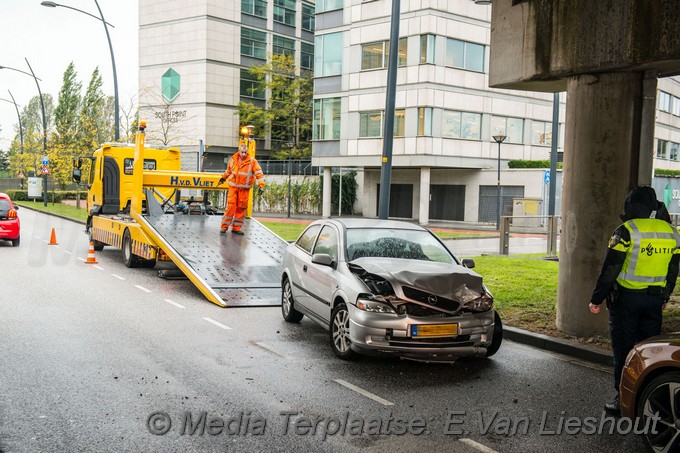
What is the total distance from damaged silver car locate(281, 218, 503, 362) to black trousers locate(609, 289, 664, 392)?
170 centimetres

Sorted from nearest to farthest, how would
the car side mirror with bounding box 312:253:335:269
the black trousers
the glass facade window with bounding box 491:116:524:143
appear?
the black trousers < the car side mirror with bounding box 312:253:335:269 < the glass facade window with bounding box 491:116:524:143

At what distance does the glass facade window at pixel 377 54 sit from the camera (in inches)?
1511

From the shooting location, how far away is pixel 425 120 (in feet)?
123

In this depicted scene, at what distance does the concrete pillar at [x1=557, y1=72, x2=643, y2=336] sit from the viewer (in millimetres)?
8508

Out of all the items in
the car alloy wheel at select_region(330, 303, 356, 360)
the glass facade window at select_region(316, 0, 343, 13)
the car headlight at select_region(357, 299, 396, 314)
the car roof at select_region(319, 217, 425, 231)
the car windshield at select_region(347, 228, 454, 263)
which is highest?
the glass facade window at select_region(316, 0, 343, 13)

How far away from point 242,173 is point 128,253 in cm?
328

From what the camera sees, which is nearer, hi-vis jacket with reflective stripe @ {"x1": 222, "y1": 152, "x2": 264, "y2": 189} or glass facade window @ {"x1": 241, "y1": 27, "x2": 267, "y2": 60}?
hi-vis jacket with reflective stripe @ {"x1": 222, "y1": 152, "x2": 264, "y2": 189}

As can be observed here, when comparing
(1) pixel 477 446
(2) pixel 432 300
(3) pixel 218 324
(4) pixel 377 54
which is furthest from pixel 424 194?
(1) pixel 477 446

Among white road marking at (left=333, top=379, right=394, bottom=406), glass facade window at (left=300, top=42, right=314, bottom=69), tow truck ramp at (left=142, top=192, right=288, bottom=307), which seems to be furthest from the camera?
glass facade window at (left=300, top=42, right=314, bottom=69)

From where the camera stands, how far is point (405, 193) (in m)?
42.9

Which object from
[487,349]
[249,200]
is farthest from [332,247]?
[249,200]

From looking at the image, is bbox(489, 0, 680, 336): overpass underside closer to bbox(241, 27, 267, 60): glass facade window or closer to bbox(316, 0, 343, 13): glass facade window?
bbox(316, 0, 343, 13): glass facade window

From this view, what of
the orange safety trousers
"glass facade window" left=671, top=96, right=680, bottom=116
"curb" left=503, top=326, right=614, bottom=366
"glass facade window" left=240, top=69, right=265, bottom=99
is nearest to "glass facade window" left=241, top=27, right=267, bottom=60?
"glass facade window" left=240, top=69, right=265, bottom=99

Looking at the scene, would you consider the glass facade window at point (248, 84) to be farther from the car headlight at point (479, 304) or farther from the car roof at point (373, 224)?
the car headlight at point (479, 304)
